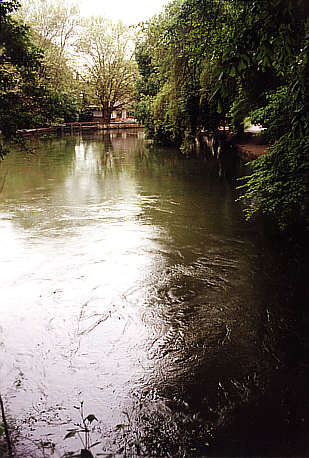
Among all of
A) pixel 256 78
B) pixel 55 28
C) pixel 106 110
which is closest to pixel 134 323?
pixel 256 78

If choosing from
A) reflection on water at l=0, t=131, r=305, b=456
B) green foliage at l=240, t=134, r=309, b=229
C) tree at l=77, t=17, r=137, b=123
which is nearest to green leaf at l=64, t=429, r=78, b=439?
reflection on water at l=0, t=131, r=305, b=456

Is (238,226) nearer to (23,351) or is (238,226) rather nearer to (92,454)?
(23,351)

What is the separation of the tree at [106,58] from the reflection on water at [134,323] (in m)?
29.8

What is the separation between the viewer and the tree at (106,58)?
3484cm

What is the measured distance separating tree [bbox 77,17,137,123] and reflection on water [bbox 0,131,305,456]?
2977 centimetres

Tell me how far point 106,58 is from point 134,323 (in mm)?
36609

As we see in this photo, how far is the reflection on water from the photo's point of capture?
3418 mm

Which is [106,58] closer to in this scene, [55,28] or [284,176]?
[55,28]

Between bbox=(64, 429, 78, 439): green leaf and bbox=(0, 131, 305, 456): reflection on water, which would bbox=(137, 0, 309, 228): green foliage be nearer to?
bbox=(0, 131, 305, 456): reflection on water

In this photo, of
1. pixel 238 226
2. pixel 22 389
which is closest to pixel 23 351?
pixel 22 389

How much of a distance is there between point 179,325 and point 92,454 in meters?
2.05

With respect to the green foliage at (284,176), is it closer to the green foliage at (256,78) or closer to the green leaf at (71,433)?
the green foliage at (256,78)

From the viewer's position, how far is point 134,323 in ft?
16.1

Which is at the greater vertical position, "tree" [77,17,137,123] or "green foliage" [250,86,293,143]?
"tree" [77,17,137,123]
